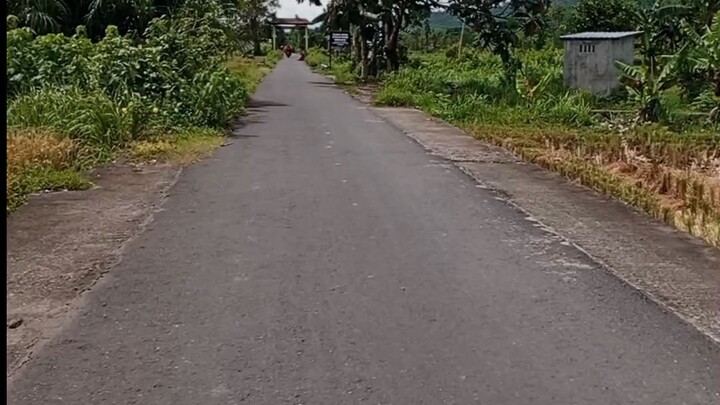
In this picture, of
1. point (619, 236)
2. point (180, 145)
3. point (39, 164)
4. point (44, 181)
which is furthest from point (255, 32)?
point (619, 236)

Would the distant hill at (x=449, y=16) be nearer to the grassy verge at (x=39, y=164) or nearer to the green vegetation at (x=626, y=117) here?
the green vegetation at (x=626, y=117)

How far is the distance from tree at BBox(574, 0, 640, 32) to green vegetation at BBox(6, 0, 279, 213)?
855 inches

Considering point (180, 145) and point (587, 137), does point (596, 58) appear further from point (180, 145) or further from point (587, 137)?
point (180, 145)

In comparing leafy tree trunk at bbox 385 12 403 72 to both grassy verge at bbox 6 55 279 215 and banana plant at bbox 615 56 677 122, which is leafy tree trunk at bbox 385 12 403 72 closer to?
banana plant at bbox 615 56 677 122

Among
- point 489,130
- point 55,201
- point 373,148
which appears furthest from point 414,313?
point 489,130

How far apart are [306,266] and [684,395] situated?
3129 mm

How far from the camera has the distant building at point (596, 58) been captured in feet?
81.9

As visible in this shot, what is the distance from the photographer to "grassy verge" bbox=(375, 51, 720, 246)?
10211mm

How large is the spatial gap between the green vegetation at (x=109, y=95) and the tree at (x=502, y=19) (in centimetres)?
1184

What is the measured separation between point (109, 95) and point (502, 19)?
19.1m

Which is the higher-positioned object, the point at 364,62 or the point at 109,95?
the point at 109,95

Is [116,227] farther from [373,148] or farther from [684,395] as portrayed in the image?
[373,148]

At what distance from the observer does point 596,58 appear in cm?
2550

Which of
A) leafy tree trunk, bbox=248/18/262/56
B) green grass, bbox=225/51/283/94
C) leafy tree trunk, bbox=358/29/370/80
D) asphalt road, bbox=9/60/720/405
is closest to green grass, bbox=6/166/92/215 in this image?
asphalt road, bbox=9/60/720/405
